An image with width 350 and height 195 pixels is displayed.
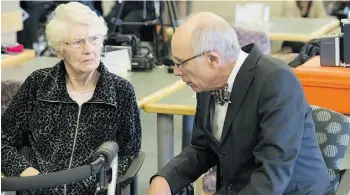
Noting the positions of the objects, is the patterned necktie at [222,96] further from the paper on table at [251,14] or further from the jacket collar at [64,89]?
the paper on table at [251,14]

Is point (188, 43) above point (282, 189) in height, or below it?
above

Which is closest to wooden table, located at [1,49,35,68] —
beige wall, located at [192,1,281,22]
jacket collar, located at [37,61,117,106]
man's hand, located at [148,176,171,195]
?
jacket collar, located at [37,61,117,106]

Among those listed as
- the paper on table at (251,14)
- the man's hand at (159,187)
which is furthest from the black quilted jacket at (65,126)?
the paper on table at (251,14)

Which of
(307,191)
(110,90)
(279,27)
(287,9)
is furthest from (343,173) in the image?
(287,9)

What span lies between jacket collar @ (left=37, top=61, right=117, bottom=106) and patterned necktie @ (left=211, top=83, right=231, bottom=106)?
1.62 ft

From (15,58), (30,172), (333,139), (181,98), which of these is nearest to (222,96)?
(333,139)

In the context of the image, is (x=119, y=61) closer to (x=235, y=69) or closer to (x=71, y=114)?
(x=71, y=114)

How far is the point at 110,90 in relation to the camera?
230 centimetres

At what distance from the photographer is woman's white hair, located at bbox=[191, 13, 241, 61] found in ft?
5.85

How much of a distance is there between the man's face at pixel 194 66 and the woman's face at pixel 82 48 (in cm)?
53

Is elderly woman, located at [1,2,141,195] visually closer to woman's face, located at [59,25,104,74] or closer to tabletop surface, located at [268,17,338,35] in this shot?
woman's face, located at [59,25,104,74]

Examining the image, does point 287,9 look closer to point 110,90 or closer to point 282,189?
point 110,90

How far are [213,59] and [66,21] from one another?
0.72 metres

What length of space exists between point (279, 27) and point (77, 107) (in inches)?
140
